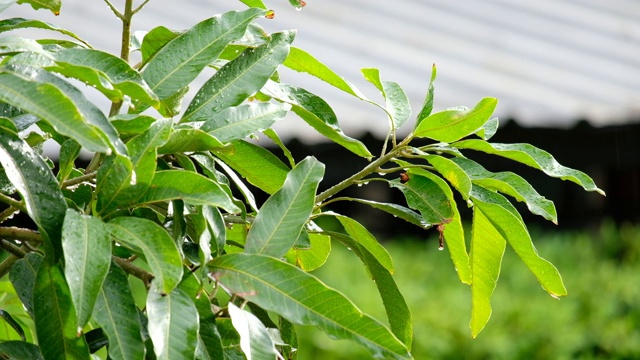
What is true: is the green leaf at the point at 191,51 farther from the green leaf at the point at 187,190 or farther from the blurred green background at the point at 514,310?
the blurred green background at the point at 514,310

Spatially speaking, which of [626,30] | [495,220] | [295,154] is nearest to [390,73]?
[295,154]

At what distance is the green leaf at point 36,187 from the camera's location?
2.68ft

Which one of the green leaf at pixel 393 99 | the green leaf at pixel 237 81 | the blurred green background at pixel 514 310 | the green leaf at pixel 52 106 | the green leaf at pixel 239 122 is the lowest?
the blurred green background at pixel 514 310

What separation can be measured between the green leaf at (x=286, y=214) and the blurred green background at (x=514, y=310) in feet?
6.00

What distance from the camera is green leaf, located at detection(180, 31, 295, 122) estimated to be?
39.8 inches

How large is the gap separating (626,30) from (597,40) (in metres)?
0.27

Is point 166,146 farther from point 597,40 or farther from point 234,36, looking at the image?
point 597,40

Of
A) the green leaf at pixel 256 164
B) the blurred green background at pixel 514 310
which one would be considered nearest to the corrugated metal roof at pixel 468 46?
the blurred green background at pixel 514 310

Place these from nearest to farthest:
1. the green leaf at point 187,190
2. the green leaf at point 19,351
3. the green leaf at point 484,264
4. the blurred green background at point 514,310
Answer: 1. the green leaf at point 187,190
2. the green leaf at point 19,351
3. the green leaf at point 484,264
4. the blurred green background at point 514,310

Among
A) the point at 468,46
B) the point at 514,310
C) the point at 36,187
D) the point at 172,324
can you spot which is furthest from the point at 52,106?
the point at 468,46

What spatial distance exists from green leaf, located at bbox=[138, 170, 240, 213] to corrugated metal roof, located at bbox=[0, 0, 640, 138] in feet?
9.86

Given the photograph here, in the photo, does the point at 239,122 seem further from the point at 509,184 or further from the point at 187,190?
the point at 509,184

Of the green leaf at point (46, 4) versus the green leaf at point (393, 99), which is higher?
the green leaf at point (46, 4)

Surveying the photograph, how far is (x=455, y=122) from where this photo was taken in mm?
1124
